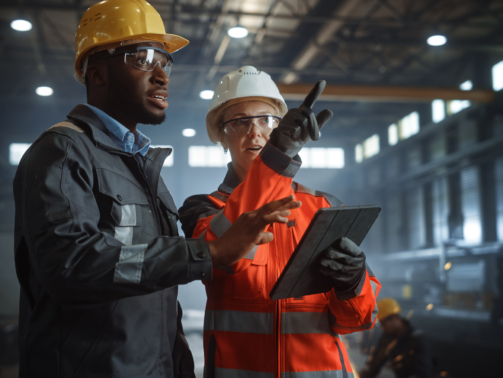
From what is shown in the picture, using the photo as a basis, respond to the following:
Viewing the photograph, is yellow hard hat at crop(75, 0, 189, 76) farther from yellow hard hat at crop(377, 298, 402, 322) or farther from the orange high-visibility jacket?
yellow hard hat at crop(377, 298, 402, 322)

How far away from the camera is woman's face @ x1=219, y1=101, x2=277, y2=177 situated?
2.22 metres

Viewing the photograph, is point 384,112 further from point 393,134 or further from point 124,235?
point 124,235

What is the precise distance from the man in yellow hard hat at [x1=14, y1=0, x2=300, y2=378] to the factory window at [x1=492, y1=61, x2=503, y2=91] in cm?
1562

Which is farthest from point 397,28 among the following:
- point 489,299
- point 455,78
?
point 489,299

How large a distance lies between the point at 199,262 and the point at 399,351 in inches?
234

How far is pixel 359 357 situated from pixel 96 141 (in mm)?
9415

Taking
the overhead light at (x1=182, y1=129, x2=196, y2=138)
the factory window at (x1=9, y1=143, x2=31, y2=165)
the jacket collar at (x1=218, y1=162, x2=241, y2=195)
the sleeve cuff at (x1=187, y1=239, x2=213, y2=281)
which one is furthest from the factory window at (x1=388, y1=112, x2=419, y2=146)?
the sleeve cuff at (x1=187, y1=239, x2=213, y2=281)

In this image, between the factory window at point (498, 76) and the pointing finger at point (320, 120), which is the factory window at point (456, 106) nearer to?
the factory window at point (498, 76)

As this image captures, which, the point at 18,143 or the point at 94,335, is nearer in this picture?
the point at 94,335

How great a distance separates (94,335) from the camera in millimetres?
1431

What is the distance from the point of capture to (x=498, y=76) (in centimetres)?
1502

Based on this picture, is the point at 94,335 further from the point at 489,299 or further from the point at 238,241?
the point at 489,299

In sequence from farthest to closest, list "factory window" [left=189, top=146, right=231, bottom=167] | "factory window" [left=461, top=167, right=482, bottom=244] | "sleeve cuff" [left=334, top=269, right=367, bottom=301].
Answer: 1. "factory window" [left=189, top=146, right=231, bottom=167]
2. "factory window" [left=461, top=167, right=482, bottom=244]
3. "sleeve cuff" [left=334, top=269, right=367, bottom=301]

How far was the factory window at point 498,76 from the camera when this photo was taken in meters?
14.8
